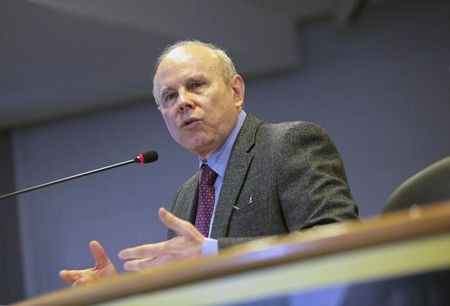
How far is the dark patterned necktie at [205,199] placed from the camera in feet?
7.47

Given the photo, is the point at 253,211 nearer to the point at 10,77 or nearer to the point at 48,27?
the point at 48,27

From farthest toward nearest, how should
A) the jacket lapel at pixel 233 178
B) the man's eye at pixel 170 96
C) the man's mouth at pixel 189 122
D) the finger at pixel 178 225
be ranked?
the man's eye at pixel 170 96 → the man's mouth at pixel 189 122 → the jacket lapel at pixel 233 178 → the finger at pixel 178 225

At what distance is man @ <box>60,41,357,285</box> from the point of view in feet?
6.02

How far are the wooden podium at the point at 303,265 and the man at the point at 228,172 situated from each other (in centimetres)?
67

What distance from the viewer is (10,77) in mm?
A: 5031

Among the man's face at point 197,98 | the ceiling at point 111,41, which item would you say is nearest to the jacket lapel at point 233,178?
the man's face at point 197,98

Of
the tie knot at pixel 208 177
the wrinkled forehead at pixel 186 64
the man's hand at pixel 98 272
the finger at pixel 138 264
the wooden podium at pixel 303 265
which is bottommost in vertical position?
the man's hand at pixel 98 272

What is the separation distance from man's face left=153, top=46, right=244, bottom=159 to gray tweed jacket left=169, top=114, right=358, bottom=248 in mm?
169

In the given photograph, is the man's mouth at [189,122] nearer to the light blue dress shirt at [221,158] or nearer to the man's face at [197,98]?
the man's face at [197,98]

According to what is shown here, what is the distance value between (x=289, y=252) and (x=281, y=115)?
17.3 feet

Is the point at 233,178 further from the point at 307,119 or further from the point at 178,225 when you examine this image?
the point at 307,119

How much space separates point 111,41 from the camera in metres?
4.82

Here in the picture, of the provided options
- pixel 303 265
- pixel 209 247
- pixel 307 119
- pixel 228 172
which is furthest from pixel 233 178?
pixel 307 119

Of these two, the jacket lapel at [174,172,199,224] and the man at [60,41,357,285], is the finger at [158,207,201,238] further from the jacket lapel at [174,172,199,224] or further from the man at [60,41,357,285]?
the jacket lapel at [174,172,199,224]
